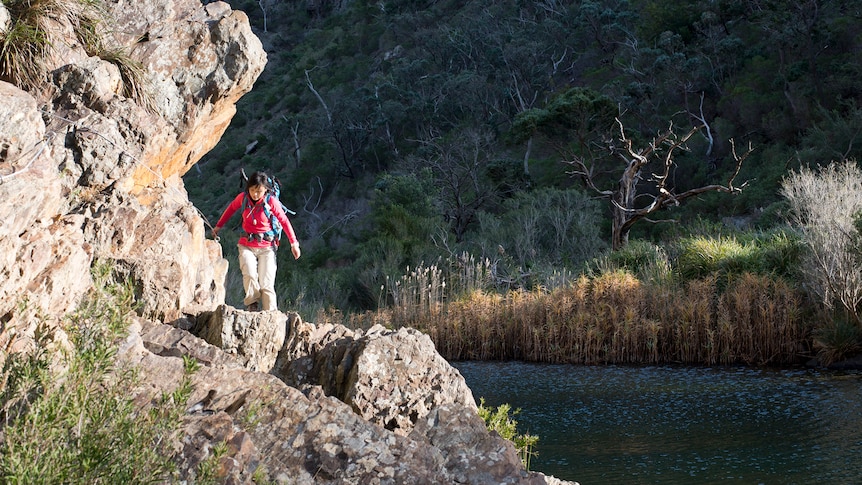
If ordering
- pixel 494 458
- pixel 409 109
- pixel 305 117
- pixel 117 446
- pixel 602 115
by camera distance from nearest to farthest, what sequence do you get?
pixel 117 446
pixel 494 458
pixel 602 115
pixel 409 109
pixel 305 117

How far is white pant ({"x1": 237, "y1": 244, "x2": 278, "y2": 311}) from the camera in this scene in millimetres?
6637

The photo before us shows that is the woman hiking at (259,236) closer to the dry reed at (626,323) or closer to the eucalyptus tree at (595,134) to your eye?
the dry reed at (626,323)

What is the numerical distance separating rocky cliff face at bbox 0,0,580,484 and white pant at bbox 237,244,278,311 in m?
0.21

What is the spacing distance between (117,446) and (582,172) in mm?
16682

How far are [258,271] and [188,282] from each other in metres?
0.98

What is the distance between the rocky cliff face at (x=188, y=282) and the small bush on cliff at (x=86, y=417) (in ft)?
0.99

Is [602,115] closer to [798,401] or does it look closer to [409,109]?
[409,109]

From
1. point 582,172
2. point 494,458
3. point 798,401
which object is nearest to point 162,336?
point 494,458

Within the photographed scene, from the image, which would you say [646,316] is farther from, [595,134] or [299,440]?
[595,134]

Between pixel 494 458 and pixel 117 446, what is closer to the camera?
pixel 117 446

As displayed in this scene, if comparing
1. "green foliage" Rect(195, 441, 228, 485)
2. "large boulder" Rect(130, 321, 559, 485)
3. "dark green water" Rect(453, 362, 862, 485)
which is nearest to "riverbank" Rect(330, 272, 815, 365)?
"dark green water" Rect(453, 362, 862, 485)

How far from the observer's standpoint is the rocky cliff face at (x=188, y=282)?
3889mm

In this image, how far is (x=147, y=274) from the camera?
5.24 metres

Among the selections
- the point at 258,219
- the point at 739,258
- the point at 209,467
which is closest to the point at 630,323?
the point at 739,258
